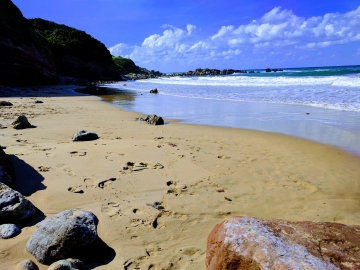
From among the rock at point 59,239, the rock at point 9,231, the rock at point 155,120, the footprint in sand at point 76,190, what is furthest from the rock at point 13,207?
the rock at point 155,120

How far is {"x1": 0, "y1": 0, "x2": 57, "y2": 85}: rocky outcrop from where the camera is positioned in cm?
2158

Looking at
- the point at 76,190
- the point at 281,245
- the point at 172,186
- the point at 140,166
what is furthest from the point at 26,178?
the point at 281,245

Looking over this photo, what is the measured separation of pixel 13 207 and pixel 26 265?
2.76 ft

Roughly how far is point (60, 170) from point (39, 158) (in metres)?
0.74

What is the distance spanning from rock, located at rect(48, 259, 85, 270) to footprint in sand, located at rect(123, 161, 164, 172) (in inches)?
91.7

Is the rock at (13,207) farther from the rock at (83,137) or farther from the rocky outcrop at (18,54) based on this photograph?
the rocky outcrop at (18,54)

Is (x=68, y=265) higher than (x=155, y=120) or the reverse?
higher

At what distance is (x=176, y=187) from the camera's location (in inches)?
160

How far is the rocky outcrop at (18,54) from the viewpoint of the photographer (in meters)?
21.6

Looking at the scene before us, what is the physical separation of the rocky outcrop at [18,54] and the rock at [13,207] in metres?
21.8

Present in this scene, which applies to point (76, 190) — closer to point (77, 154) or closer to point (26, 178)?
point (26, 178)

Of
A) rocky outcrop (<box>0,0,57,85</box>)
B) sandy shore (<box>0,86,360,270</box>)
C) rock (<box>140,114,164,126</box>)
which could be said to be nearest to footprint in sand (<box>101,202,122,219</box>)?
sandy shore (<box>0,86,360,270</box>)

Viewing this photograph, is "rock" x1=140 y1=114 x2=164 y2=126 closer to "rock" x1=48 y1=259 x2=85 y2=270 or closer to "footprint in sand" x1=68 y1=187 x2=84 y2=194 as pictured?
"footprint in sand" x1=68 y1=187 x2=84 y2=194

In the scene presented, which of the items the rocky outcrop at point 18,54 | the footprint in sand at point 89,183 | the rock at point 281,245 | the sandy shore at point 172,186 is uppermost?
the rocky outcrop at point 18,54
